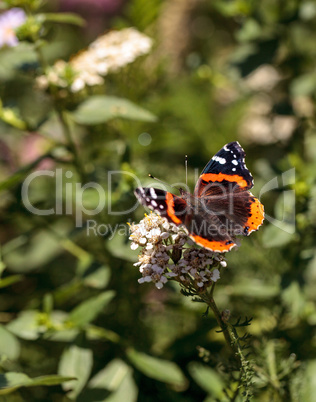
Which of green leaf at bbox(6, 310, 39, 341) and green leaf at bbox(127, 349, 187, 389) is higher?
green leaf at bbox(6, 310, 39, 341)

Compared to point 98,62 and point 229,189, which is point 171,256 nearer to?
point 229,189

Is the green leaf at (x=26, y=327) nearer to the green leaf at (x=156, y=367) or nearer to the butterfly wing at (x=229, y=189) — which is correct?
the green leaf at (x=156, y=367)

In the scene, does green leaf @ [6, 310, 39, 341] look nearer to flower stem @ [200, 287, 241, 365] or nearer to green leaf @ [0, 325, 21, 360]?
green leaf @ [0, 325, 21, 360]

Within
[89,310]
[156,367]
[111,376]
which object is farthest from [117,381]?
[89,310]

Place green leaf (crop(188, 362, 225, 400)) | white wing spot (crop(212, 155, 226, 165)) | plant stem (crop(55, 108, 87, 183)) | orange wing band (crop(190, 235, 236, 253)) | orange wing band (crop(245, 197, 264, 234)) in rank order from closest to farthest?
orange wing band (crop(190, 235, 236, 253)) < orange wing band (crop(245, 197, 264, 234)) < white wing spot (crop(212, 155, 226, 165)) < green leaf (crop(188, 362, 225, 400)) < plant stem (crop(55, 108, 87, 183))

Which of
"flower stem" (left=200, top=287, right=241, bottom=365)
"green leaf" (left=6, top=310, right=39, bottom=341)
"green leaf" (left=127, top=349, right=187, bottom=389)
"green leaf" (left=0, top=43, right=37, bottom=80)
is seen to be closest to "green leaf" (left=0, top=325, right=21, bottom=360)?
"green leaf" (left=6, top=310, right=39, bottom=341)

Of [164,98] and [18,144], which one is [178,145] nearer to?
[164,98]

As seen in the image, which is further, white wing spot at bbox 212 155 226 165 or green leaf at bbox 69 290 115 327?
green leaf at bbox 69 290 115 327

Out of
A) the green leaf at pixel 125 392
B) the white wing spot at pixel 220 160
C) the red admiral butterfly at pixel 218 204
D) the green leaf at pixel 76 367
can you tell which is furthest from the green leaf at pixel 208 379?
the white wing spot at pixel 220 160
